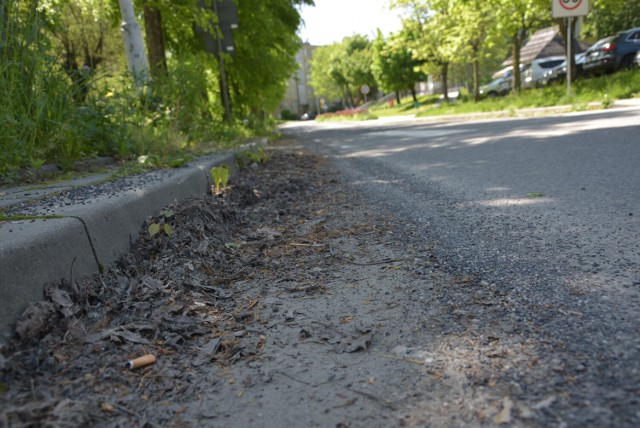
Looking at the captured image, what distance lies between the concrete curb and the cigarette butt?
0.39 metres

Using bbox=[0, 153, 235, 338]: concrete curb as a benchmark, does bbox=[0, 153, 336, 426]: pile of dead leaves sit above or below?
below

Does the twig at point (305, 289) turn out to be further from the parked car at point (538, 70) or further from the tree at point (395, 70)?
the tree at point (395, 70)

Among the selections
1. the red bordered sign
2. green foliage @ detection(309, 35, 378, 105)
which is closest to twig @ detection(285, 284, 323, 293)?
the red bordered sign

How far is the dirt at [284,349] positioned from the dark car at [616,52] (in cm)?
1905

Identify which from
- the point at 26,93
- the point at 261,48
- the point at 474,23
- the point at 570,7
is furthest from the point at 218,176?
the point at 474,23

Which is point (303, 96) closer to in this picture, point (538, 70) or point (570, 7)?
point (538, 70)

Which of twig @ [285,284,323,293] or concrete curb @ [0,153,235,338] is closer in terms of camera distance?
concrete curb @ [0,153,235,338]

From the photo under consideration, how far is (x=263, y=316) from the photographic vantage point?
197 cm

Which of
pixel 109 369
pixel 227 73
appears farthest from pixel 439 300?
pixel 227 73

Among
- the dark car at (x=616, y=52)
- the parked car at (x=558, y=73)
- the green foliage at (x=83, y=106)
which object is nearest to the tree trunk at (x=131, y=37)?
the green foliage at (x=83, y=106)

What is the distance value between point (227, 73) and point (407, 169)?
11098 millimetres

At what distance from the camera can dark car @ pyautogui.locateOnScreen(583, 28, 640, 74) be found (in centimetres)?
1717

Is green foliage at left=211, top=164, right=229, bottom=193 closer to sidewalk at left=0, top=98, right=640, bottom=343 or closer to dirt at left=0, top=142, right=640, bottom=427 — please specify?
sidewalk at left=0, top=98, right=640, bottom=343

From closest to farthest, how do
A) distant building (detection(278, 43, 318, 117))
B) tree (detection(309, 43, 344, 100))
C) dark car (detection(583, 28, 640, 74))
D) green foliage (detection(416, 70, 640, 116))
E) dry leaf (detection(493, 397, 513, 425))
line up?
dry leaf (detection(493, 397, 513, 425)), green foliage (detection(416, 70, 640, 116)), dark car (detection(583, 28, 640, 74)), tree (detection(309, 43, 344, 100)), distant building (detection(278, 43, 318, 117))
